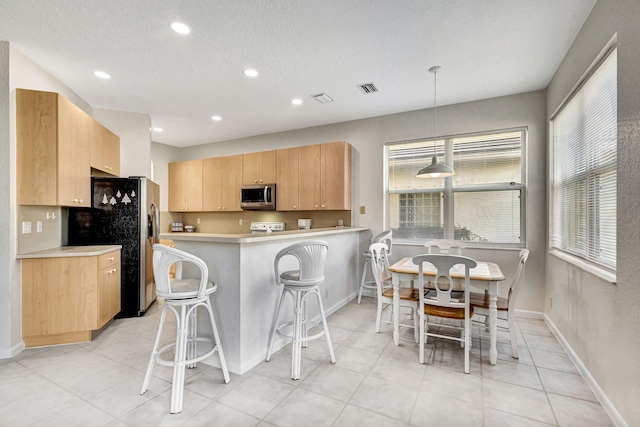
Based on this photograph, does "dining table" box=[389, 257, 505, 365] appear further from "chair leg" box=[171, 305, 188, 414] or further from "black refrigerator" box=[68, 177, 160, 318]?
"black refrigerator" box=[68, 177, 160, 318]

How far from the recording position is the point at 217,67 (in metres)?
3.05

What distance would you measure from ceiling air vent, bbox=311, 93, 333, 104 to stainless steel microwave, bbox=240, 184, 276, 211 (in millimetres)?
1688

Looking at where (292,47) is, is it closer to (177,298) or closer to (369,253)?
(177,298)

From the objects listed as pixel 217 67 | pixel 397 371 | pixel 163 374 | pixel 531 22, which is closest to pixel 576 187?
pixel 531 22

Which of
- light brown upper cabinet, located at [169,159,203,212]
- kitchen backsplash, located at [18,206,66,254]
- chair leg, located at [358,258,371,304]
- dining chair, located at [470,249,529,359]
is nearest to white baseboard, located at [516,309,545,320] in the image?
dining chair, located at [470,249,529,359]

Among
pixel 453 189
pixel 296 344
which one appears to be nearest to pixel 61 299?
pixel 296 344

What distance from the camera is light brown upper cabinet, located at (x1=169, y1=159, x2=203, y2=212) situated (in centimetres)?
594

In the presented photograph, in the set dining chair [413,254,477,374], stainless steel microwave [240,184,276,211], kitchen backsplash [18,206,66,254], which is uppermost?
stainless steel microwave [240,184,276,211]

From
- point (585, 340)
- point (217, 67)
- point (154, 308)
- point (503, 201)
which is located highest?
point (217, 67)

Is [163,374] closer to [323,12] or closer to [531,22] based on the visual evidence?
[323,12]

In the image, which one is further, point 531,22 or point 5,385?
point 531,22

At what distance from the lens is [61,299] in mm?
2797

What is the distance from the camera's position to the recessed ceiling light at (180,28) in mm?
2363

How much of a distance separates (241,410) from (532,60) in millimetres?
3881
